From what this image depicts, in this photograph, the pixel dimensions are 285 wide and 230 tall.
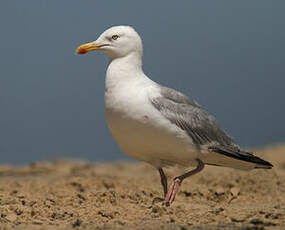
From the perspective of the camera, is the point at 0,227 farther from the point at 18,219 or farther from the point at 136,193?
the point at 136,193

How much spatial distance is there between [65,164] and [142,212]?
798cm

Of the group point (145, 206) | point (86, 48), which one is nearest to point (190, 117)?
point (145, 206)

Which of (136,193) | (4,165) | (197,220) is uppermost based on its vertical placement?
(4,165)

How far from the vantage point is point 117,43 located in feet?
19.6

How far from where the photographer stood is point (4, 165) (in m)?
12.6

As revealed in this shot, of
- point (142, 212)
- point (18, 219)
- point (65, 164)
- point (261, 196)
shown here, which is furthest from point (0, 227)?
point (65, 164)

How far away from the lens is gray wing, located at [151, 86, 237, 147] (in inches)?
218

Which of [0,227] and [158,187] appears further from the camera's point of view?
[158,187]

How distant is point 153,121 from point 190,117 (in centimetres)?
66

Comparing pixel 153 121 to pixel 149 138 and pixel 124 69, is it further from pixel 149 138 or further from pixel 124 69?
pixel 124 69

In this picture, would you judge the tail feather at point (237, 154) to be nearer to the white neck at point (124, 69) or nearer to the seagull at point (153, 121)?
the seagull at point (153, 121)

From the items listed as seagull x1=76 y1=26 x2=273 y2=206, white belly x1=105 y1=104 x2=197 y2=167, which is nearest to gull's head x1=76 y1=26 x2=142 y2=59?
seagull x1=76 y1=26 x2=273 y2=206

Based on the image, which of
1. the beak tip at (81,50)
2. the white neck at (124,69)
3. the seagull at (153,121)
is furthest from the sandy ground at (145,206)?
the beak tip at (81,50)

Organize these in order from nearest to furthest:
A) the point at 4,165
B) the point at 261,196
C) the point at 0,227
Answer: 1. the point at 0,227
2. the point at 261,196
3. the point at 4,165
